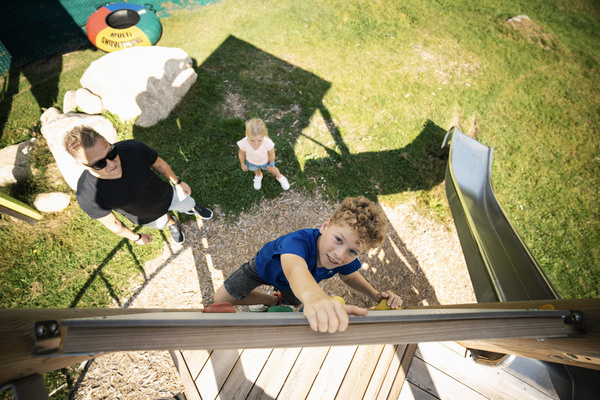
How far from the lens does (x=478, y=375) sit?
2.77m

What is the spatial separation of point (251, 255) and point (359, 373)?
2486 millimetres

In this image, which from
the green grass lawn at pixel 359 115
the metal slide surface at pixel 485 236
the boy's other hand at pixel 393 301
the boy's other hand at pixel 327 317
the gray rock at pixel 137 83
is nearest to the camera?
the boy's other hand at pixel 327 317

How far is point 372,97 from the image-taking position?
6.88 meters

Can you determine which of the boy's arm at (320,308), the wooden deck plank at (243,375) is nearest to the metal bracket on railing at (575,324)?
the boy's arm at (320,308)

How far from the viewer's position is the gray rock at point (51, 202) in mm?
4787

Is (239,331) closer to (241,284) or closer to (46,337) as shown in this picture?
(46,337)

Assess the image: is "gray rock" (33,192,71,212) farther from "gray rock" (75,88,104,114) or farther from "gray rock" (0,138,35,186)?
"gray rock" (75,88,104,114)

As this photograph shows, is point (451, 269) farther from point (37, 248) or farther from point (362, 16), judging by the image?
point (362, 16)

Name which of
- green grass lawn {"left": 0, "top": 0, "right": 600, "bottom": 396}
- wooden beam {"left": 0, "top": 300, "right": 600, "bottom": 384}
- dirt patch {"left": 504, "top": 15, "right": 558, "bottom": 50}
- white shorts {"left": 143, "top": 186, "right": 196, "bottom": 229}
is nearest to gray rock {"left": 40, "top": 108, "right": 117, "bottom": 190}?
green grass lawn {"left": 0, "top": 0, "right": 600, "bottom": 396}

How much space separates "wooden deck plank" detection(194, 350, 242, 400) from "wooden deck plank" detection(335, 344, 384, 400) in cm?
122

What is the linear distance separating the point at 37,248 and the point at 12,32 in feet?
24.2

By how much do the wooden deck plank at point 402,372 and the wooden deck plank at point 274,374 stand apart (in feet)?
3.51

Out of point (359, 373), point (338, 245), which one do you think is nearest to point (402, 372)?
point (359, 373)

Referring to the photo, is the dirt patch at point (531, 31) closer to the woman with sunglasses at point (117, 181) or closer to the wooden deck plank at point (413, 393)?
the wooden deck plank at point (413, 393)
